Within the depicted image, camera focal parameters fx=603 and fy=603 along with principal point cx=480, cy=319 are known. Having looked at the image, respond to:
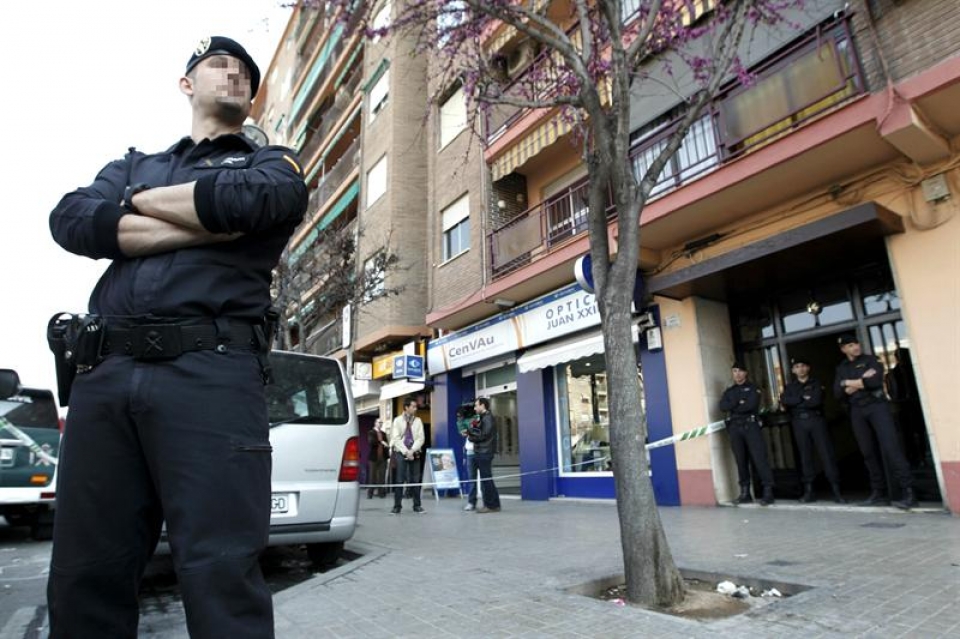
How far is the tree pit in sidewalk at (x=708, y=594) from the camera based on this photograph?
3447mm

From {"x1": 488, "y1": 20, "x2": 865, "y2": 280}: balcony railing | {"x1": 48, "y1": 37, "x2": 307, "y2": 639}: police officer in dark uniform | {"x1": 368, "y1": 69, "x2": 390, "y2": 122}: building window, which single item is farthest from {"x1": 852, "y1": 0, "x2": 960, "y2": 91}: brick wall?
{"x1": 368, "y1": 69, "x2": 390, "y2": 122}: building window

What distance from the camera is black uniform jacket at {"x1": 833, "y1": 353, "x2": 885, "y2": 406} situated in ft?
23.3

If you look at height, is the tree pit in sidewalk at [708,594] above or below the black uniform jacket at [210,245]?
below

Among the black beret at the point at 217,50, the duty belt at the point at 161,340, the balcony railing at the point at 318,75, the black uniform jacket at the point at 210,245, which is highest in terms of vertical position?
the balcony railing at the point at 318,75

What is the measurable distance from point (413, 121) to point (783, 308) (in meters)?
13.7

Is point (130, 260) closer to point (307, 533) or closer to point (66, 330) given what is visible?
point (66, 330)

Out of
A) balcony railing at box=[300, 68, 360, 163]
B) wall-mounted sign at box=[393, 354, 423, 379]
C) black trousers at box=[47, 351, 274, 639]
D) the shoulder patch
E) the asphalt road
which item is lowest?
the asphalt road

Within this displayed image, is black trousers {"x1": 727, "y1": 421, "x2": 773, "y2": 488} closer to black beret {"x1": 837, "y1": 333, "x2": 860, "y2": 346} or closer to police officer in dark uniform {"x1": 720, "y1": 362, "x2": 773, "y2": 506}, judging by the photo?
police officer in dark uniform {"x1": 720, "y1": 362, "x2": 773, "y2": 506}

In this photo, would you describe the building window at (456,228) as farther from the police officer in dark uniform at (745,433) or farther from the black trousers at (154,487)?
the black trousers at (154,487)

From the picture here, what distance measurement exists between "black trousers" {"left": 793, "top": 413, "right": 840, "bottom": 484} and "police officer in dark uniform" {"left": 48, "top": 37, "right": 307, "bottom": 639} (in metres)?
8.07

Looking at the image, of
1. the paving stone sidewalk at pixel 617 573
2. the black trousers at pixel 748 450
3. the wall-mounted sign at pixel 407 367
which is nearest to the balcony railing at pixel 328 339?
the wall-mounted sign at pixel 407 367

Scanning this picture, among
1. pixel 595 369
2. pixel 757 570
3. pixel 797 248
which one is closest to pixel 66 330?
pixel 757 570

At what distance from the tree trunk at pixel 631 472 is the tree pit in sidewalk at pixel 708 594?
124 mm

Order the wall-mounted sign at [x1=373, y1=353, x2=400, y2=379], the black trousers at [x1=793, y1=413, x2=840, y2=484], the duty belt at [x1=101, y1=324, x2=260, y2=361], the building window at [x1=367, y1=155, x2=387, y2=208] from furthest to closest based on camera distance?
the building window at [x1=367, y1=155, x2=387, y2=208]
the wall-mounted sign at [x1=373, y1=353, x2=400, y2=379]
the black trousers at [x1=793, y1=413, x2=840, y2=484]
the duty belt at [x1=101, y1=324, x2=260, y2=361]
